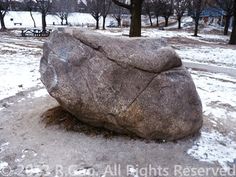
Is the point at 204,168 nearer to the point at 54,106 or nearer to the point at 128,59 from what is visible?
the point at 128,59

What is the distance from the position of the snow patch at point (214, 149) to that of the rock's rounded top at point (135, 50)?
4.38ft

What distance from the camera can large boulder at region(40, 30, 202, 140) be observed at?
197 inches

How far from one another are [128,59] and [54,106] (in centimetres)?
230

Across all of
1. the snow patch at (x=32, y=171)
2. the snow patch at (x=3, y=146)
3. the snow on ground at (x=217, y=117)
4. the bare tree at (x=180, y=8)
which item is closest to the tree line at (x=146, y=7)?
the bare tree at (x=180, y=8)

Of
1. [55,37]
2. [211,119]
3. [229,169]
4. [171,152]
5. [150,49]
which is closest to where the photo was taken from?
[229,169]

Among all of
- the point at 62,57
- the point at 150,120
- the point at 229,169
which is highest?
the point at 62,57

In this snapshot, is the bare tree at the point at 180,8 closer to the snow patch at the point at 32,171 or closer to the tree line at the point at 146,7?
the tree line at the point at 146,7

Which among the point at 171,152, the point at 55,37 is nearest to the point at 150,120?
the point at 171,152

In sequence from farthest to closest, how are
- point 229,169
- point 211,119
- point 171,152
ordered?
point 211,119
point 171,152
point 229,169

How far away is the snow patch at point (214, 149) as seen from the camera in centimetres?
471

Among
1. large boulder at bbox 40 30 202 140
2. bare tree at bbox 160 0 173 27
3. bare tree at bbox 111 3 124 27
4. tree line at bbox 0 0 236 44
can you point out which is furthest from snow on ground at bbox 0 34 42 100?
bare tree at bbox 111 3 124 27

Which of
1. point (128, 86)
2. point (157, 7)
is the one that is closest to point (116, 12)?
point (157, 7)

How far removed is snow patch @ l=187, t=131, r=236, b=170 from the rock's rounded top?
1334 mm

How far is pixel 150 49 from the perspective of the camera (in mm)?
5176
